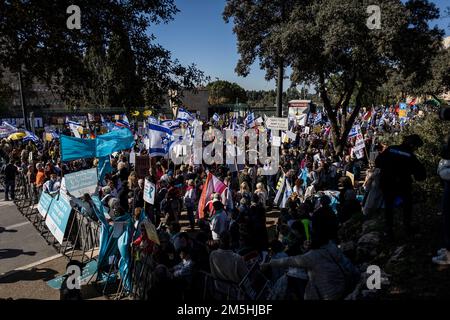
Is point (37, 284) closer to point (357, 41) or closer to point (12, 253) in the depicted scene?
point (12, 253)

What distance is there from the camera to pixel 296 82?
17391mm

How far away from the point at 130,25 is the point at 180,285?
501 centimetres

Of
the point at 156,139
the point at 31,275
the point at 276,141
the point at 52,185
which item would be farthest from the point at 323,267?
the point at 156,139

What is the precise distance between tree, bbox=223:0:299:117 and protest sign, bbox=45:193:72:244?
449 inches

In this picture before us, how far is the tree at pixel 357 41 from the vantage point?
14.6 metres

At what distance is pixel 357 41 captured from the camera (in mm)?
14891

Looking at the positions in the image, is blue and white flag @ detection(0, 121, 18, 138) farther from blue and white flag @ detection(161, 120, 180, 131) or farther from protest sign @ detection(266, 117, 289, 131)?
protest sign @ detection(266, 117, 289, 131)

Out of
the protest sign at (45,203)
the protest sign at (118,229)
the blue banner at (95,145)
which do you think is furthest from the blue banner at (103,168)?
the protest sign at (118,229)

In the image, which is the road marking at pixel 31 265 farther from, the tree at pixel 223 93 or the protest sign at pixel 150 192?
the tree at pixel 223 93

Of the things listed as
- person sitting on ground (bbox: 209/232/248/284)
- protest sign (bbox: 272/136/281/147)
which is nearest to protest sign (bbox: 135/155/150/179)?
protest sign (bbox: 272/136/281/147)

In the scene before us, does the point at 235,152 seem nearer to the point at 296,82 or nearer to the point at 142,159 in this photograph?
the point at 142,159

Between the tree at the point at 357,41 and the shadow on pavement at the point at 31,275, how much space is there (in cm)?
1182

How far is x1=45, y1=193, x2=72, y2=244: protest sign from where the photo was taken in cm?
889
